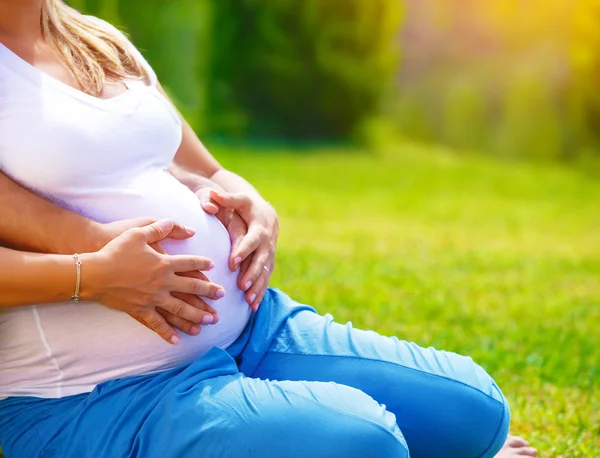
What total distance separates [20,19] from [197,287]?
2.78 feet

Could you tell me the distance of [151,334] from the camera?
6.16ft

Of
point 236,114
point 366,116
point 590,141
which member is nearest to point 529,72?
point 590,141

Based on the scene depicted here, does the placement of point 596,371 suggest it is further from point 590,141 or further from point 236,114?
point 236,114

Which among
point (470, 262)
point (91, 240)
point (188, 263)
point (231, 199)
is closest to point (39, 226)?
point (91, 240)

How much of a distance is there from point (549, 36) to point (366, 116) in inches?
110

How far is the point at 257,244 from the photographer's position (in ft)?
7.09

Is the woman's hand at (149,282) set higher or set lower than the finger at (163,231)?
lower

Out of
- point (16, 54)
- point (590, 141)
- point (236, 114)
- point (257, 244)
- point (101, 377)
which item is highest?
point (16, 54)

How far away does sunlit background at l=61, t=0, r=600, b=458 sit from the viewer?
733 cm

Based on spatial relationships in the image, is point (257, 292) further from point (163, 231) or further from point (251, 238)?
point (163, 231)

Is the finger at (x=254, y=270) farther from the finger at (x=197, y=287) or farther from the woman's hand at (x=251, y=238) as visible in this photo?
the finger at (x=197, y=287)

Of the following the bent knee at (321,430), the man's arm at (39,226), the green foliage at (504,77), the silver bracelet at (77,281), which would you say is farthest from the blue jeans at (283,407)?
the green foliage at (504,77)

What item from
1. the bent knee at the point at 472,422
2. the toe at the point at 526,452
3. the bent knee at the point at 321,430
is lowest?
the toe at the point at 526,452

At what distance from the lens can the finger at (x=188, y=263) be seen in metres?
1.83
